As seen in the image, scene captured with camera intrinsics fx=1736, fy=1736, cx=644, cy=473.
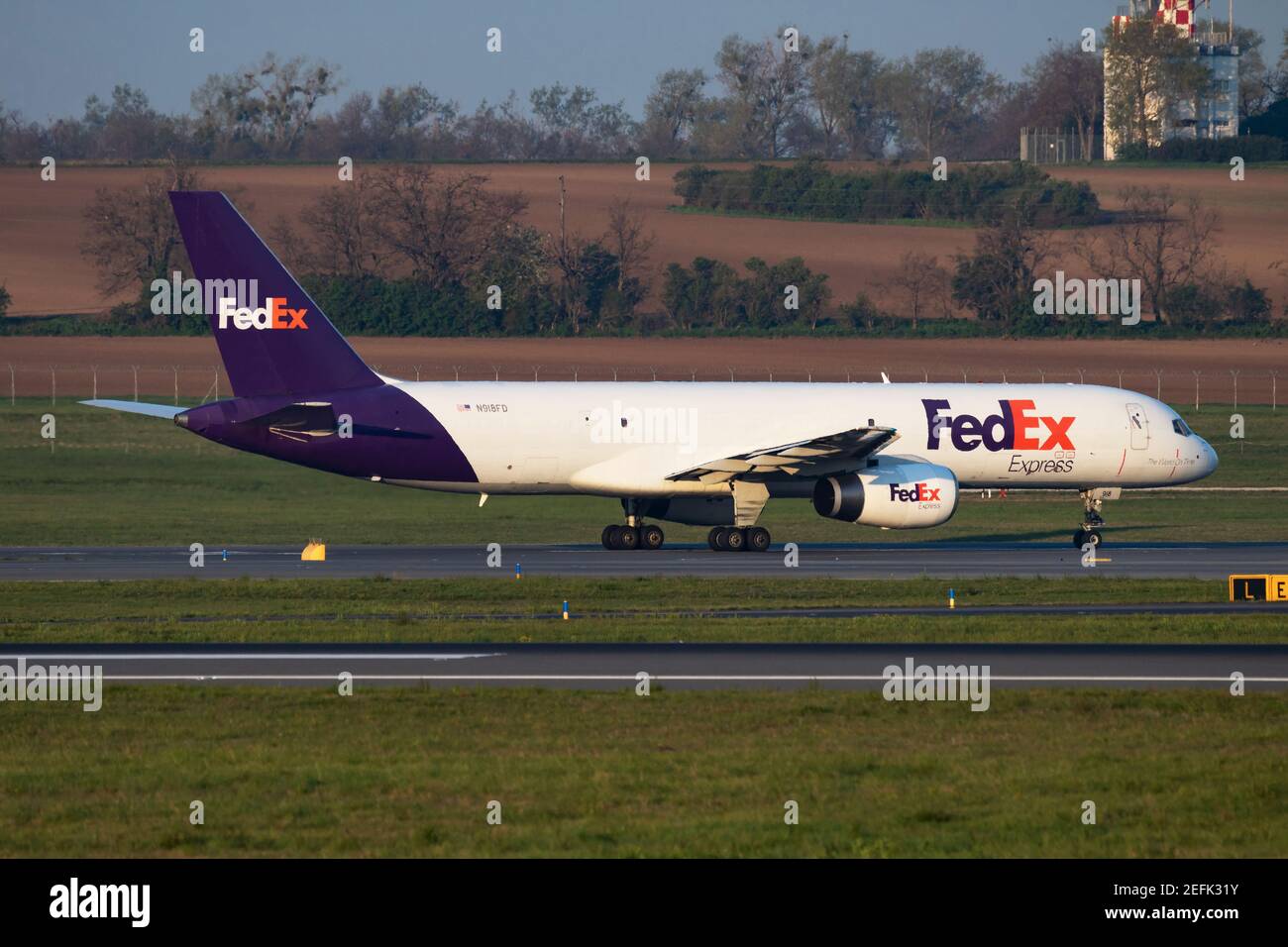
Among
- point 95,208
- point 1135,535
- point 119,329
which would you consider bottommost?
point 1135,535

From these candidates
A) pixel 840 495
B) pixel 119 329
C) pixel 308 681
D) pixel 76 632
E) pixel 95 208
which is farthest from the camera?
pixel 95 208

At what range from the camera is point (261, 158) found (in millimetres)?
141375

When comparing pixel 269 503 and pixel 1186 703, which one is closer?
pixel 1186 703

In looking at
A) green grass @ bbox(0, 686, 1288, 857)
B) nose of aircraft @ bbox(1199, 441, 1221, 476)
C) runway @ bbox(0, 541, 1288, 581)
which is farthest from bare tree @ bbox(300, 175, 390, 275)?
green grass @ bbox(0, 686, 1288, 857)

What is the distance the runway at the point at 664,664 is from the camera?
2009 centimetres

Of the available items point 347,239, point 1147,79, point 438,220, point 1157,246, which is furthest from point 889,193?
point 347,239

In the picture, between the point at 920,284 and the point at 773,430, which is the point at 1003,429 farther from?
the point at 920,284

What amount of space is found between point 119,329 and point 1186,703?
8242cm

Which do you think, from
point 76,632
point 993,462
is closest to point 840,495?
point 993,462

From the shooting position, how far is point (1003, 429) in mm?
41781

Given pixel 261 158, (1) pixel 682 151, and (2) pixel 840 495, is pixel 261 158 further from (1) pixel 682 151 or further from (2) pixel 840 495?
(2) pixel 840 495

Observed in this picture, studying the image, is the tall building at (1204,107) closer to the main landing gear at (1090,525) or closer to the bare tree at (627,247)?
the bare tree at (627,247)

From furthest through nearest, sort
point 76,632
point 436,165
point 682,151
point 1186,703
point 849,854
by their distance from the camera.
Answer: point 682,151, point 436,165, point 76,632, point 1186,703, point 849,854

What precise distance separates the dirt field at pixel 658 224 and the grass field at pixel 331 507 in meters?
38.0
